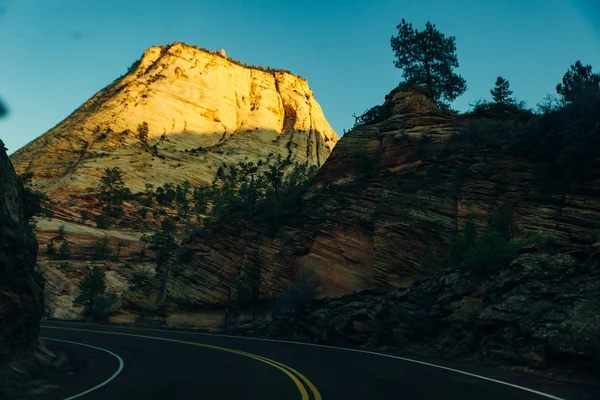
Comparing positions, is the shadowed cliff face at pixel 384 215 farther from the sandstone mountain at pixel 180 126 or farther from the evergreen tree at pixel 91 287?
the sandstone mountain at pixel 180 126

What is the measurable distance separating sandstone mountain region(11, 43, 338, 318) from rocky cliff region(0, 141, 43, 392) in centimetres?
3489

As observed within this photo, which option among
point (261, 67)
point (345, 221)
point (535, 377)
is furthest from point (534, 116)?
point (261, 67)

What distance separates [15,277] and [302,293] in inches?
526

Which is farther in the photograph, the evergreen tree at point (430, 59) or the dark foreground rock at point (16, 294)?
the evergreen tree at point (430, 59)

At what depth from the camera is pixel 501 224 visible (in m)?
21.7

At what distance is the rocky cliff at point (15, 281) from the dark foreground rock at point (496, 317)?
1176 centimetres

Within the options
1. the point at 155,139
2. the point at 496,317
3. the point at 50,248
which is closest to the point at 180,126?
the point at 155,139

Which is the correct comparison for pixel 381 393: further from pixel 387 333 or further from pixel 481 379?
pixel 387 333

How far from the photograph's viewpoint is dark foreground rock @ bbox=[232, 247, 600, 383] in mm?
11602

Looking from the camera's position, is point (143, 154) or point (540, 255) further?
point (143, 154)

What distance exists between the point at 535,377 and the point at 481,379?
148 cm

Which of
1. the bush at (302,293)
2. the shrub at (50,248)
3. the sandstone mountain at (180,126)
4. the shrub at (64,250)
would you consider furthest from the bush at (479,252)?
the sandstone mountain at (180,126)

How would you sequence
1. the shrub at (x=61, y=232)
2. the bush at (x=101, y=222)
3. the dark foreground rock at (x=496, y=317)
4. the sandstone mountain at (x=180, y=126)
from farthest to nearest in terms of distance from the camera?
1. the sandstone mountain at (x=180, y=126)
2. the bush at (x=101, y=222)
3. the shrub at (x=61, y=232)
4. the dark foreground rock at (x=496, y=317)

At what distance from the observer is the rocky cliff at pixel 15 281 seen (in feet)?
44.8
